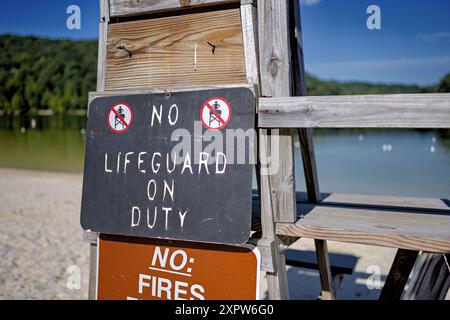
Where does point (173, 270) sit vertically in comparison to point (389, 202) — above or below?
below

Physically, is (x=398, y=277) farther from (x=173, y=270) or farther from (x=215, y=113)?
(x=215, y=113)

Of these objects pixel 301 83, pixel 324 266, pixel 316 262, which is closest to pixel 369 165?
pixel 316 262

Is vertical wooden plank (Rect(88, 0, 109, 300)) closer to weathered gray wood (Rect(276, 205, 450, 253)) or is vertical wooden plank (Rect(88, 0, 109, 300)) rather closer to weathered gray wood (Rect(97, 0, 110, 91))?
weathered gray wood (Rect(97, 0, 110, 91))

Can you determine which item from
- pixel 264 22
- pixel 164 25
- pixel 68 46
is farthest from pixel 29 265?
pixel 68 46

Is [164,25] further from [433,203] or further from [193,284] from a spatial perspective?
[433,203]

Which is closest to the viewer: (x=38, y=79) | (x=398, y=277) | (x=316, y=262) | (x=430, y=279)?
(x=430, y=279)

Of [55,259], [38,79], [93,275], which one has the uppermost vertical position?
[38,79]

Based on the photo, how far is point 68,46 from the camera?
256 feet

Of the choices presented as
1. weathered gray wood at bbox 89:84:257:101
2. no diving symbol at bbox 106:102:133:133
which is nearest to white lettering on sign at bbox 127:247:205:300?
no diving symbol at bbox 106:102:133:133

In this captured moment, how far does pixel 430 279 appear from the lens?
1.67 m

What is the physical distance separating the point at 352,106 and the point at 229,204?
0.63 metres

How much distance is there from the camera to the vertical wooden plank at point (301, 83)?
2127 millimetres

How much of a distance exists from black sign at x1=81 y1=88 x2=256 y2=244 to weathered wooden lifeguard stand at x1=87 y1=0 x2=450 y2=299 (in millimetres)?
82

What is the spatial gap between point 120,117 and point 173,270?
76 cm
